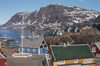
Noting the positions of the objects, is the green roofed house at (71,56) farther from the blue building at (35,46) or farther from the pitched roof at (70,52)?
the blue building at (35,46)

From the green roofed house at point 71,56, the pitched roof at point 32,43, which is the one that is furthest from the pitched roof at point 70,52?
the pitched roof at point 32,43

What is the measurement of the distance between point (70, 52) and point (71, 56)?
28.5 inches

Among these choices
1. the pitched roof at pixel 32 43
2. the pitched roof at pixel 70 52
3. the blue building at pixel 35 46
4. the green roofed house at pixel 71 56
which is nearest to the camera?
the green roofed house at pixel 71 56

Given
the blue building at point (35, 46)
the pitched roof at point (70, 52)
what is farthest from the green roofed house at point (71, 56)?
the blue building at point (35, 46)

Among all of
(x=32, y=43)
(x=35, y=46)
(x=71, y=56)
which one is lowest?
(x=35, y=46)

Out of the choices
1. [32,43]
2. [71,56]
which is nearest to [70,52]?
[71,56]

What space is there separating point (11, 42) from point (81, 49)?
41.3 m

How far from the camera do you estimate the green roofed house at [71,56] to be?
2697 centimetres

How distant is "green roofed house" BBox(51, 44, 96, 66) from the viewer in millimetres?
26969

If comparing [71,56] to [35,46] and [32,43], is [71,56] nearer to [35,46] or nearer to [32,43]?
[35,46]

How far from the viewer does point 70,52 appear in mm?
28281

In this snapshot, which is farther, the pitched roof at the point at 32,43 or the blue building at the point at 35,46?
the pitched roof at the point at 32,43

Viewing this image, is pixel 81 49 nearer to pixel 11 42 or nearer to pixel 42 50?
pixel 42 50

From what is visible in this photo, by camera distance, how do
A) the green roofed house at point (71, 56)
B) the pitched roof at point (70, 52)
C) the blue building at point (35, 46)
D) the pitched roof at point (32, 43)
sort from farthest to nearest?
1. the pitched roof at point (32, 43)
2. the blue building at point (35, 46)
3. the pitched roof at point (70, 52)
4. the green roofed house at point (71, 56)
